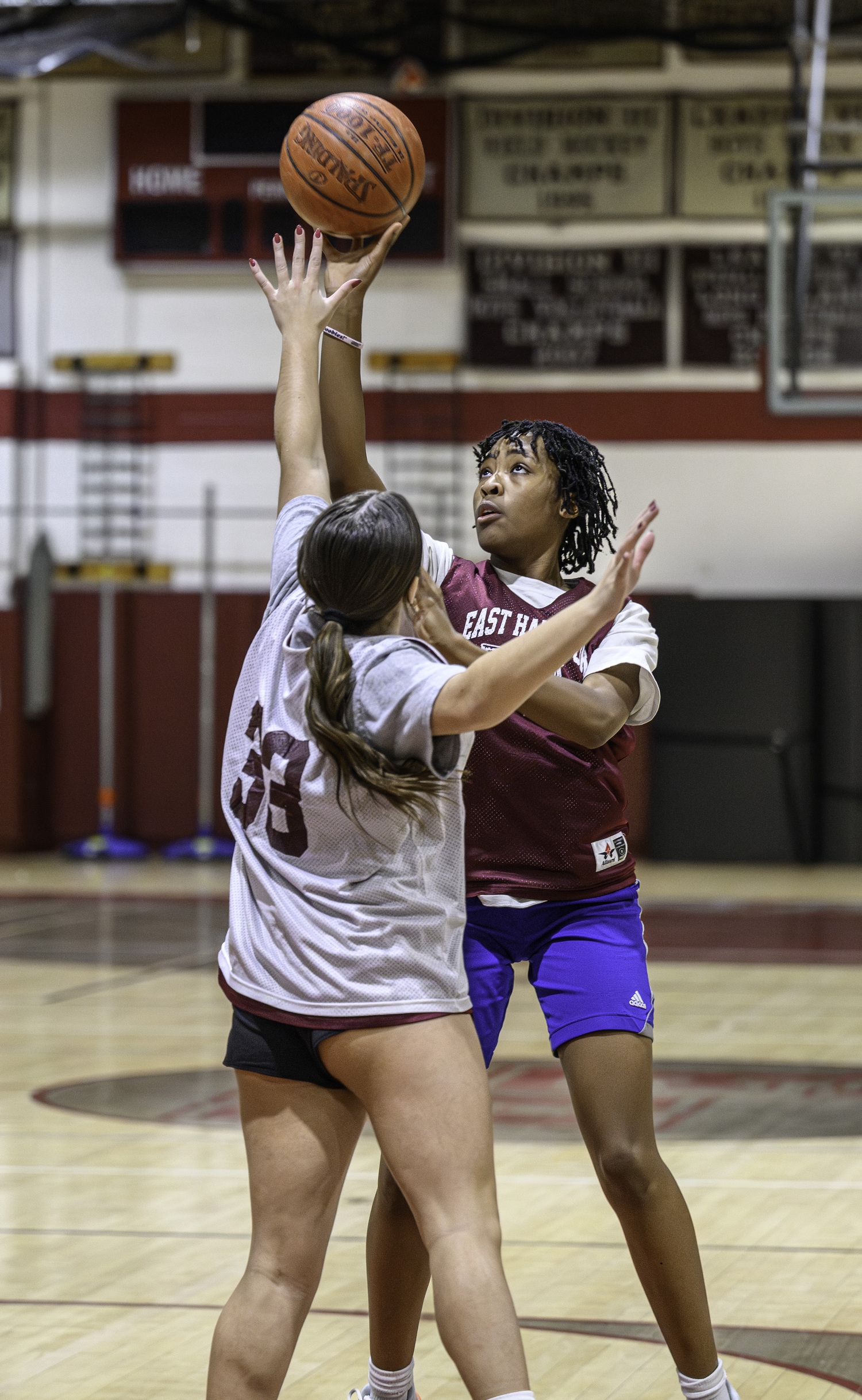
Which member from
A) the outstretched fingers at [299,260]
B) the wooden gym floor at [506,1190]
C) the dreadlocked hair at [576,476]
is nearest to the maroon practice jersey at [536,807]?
the dreadlocked hair at [576,476]

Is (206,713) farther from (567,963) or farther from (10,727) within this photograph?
(567,963)

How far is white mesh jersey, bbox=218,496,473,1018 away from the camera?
2461 millimetres

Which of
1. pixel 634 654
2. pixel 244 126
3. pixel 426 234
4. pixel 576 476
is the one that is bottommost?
pixel 634 654

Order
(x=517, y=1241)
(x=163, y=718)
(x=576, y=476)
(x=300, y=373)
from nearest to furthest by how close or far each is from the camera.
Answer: (x=300, y=373) < (x=576, y=476) < (x=517, y=1241) < (x=163, y=718)

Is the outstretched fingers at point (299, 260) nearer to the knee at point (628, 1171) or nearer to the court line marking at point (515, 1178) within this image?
the knee at point (628, 1171)

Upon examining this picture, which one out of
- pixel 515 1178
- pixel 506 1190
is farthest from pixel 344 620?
pixel 515 1178

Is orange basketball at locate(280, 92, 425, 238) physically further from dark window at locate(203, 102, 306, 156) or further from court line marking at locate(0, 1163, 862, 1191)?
dark window at locate(203, 102, 306, 156)

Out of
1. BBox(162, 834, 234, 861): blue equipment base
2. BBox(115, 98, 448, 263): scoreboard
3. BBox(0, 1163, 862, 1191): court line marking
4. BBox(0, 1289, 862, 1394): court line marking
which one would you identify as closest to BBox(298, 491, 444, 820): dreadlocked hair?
BBox(0, 1289, 862, 1394): court line marking

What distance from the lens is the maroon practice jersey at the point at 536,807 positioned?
3.09m

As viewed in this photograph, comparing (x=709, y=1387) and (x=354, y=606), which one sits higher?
(x=354, y=606)

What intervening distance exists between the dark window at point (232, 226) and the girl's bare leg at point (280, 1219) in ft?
40.4

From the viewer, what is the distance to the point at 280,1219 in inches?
98.3

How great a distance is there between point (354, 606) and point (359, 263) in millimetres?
862

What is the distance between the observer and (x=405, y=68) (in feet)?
45.5
